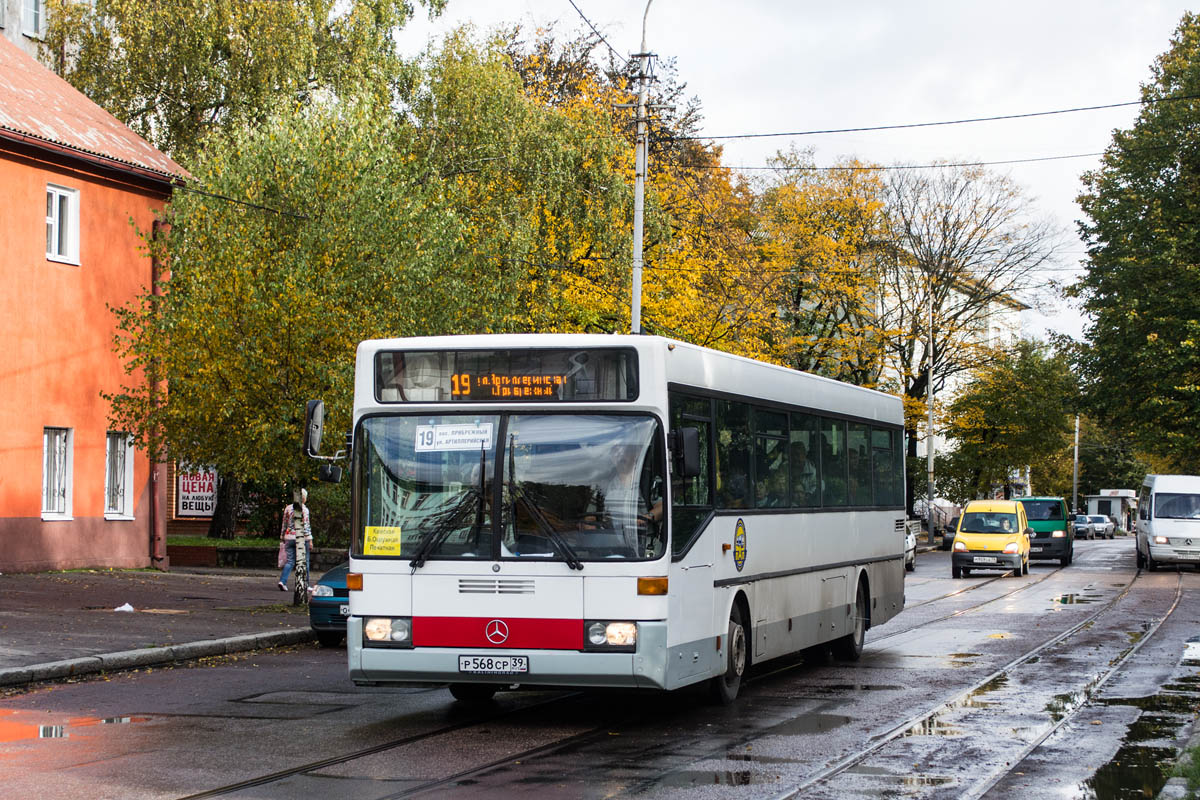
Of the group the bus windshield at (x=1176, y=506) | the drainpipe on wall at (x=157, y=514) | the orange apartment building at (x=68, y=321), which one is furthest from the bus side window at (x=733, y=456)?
the bus windshield at (x=1176, y=506)

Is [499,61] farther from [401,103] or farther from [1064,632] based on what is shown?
[1064,632]

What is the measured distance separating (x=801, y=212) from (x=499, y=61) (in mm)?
18552

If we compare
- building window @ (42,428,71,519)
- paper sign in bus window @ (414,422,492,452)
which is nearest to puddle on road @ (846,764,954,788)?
paper sign in bus window @ (414,422,492,452)

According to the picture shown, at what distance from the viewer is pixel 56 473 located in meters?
29.5

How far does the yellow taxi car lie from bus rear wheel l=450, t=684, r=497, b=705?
83.5 ft

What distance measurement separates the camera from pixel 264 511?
4150 centimetres

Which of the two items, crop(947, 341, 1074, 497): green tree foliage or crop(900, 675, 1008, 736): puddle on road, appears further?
crop(947, 341, 1074, 497): green tree foliage

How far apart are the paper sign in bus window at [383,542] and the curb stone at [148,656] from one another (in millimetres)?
4530

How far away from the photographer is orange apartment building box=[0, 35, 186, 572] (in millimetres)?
28031

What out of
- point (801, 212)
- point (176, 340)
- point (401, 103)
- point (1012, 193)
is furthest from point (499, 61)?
point (1012, 193)

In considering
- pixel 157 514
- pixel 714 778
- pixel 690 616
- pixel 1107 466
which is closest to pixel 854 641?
pixel 690 616

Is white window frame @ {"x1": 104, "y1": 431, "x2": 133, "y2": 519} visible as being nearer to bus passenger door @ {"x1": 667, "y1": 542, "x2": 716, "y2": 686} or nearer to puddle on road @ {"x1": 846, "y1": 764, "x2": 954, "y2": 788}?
bus passenger door @ {"x1": 667, "y1": 542, "x2": 716, "y2": 686}

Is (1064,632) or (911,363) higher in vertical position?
(911,363)

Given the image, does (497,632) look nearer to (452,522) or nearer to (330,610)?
(452,522)
